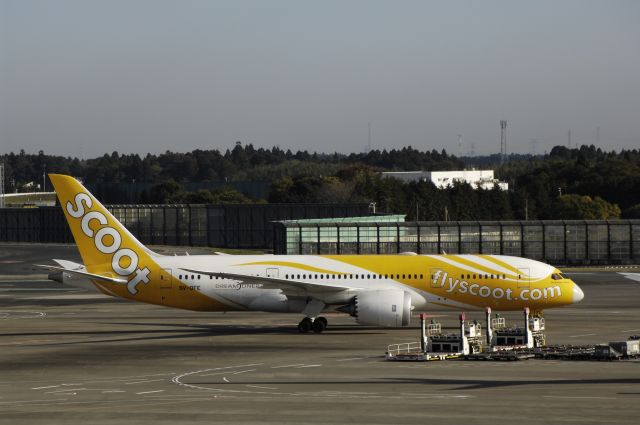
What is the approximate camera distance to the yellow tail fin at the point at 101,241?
56219 millimetres

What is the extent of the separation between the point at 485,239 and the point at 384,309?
161 feet

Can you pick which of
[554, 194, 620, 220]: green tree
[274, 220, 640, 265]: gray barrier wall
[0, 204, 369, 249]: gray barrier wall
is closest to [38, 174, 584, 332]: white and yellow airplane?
[274, 220, 640, 265]: gray barrier wall

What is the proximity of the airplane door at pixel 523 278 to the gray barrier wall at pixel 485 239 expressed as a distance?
44379mm

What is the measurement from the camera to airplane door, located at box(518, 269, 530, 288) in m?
54.8

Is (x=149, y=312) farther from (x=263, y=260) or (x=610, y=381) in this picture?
(x=610, y=381)

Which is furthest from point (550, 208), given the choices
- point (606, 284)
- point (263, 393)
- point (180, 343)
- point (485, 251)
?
point (263, 393)

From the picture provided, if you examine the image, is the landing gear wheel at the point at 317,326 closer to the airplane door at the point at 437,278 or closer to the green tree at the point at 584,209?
the airplane door at the point at 437,278

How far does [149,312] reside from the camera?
68.2m

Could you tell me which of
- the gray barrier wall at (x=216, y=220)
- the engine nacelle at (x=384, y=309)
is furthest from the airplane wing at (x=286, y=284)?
the gray barrier wall at (x=216, y=220)

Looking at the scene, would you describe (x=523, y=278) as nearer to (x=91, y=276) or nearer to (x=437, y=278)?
(x=437, y=278)

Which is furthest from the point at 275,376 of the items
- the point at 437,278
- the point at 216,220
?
the point at 216,220

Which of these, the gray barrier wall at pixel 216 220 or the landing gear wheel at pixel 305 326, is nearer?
the landing gear wheel at pixel 305 326

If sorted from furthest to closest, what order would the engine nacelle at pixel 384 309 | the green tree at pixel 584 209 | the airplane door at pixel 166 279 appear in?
the green tree at pixel 584 209, the airplane door at pixel 166 279, the engine nacelle at pixel 384 309

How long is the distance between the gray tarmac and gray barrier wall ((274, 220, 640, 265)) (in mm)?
34769
